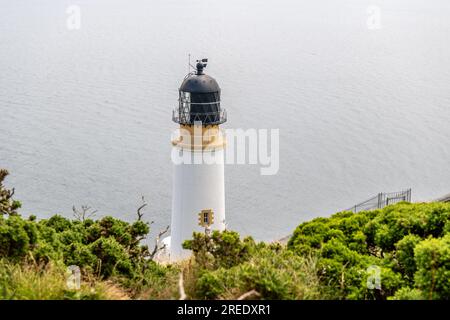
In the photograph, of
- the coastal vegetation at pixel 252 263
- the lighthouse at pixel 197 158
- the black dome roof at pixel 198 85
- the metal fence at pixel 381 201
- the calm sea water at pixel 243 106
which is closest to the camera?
the coastal vegetation at pixel 252 263

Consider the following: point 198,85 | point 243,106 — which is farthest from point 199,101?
point 243,106

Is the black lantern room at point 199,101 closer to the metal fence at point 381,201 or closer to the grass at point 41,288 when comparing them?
the metal fence at point 381,201

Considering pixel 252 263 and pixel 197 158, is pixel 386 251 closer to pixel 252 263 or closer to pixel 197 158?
pixel 252 263

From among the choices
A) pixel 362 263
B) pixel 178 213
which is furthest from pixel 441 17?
pixel 362 263

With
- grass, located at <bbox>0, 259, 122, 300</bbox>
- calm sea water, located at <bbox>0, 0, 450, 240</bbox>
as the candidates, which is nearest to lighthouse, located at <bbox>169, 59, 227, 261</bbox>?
calm sea water, located at <bbox>0, 0, 450, 240</bbox>

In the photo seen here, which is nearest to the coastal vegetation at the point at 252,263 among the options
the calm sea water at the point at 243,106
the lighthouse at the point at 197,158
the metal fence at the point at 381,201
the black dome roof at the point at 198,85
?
the lighthouse at the point at 197,158
